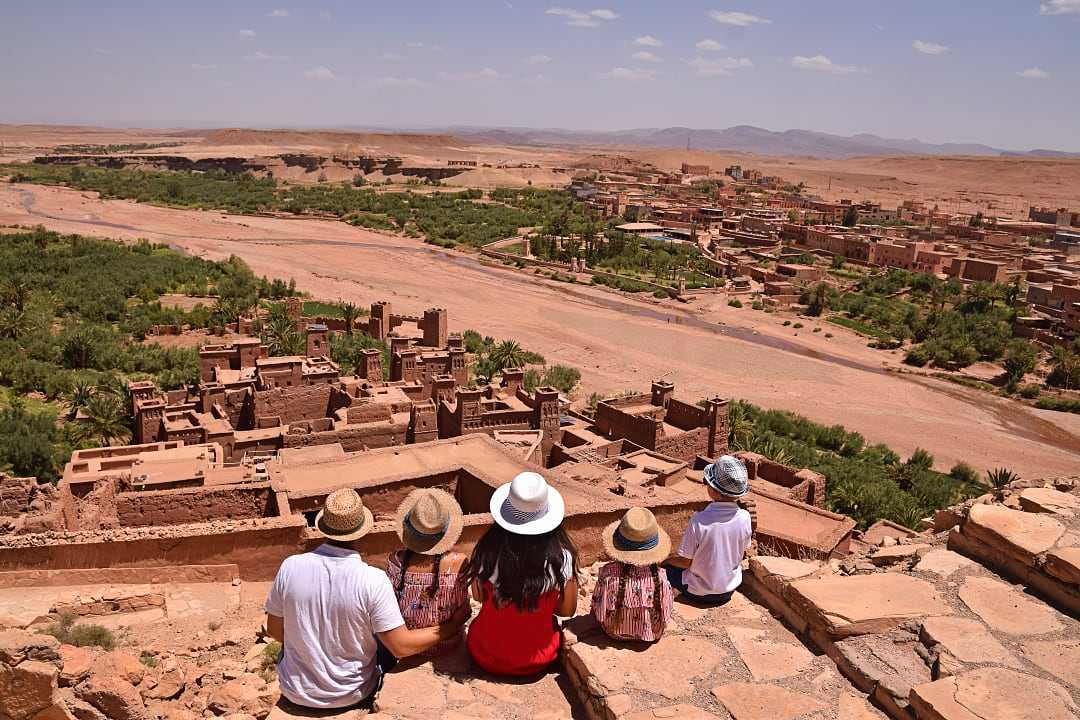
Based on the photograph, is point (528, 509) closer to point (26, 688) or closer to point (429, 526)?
point (429, 526)

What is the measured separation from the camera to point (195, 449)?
1642 centimetres

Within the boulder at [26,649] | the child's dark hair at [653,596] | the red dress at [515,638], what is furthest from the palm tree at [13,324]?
the child's dark hair at [653,596]

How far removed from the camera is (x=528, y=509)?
484cm

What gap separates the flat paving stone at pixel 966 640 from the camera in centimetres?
518

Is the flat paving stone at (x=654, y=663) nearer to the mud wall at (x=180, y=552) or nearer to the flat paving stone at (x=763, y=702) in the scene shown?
the flat paving stone at (x=763, y=702)

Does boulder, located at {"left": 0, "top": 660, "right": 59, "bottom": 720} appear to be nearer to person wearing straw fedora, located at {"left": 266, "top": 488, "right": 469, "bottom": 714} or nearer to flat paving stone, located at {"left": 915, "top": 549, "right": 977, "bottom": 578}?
person wearing straw fedora, located at {"left": 266, "top": 488, "right": 469, "bottom": 714}

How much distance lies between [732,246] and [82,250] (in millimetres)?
51166

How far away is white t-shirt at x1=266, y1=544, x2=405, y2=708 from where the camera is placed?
478 cm

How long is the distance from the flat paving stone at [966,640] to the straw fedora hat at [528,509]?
272cm

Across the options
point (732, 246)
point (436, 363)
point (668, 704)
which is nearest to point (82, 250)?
point (436, 363)

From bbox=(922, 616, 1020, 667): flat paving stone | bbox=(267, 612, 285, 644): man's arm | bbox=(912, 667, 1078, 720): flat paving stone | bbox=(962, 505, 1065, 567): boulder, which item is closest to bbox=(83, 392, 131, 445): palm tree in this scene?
bbox=(267, 612, 285, 644): man's arm

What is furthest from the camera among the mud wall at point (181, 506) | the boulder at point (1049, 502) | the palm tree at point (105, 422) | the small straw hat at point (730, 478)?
the palm tree at point (105, 422)

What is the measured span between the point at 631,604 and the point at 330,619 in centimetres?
193

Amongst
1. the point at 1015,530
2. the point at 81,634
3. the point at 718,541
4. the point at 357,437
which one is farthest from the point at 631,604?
the point at 357,437
